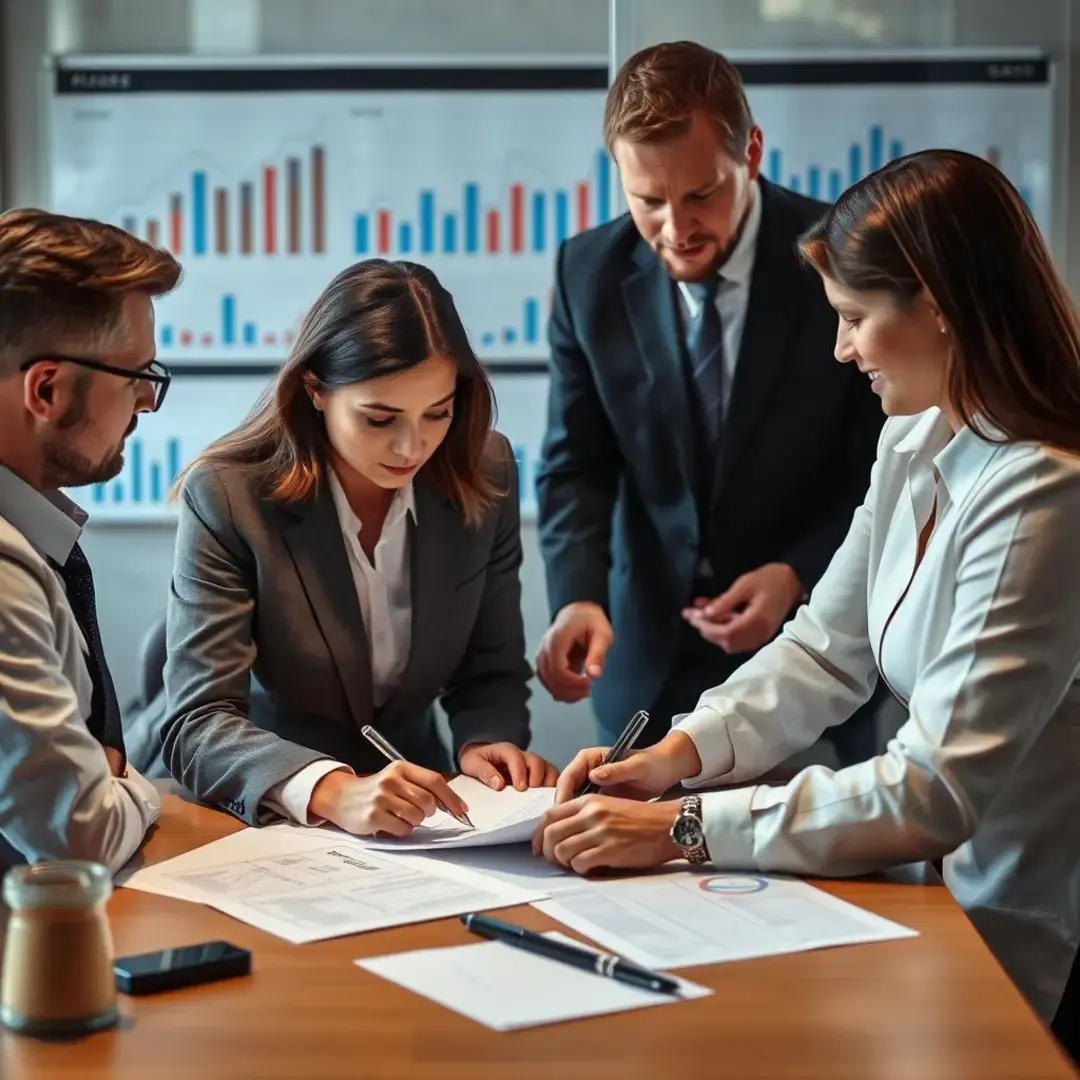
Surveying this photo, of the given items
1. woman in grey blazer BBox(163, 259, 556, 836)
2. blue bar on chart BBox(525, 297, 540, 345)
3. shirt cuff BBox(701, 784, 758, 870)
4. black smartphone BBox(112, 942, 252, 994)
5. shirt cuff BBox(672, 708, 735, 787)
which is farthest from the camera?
blue bar on chart BBox(525, 297, 540, 345)

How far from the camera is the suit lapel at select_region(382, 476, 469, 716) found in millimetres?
2193

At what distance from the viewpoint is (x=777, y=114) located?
13.0 ft

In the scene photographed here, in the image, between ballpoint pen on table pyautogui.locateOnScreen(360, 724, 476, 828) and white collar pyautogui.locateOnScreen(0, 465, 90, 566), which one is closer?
white collar pyautogui.locateOnScreen(0, 465, 90, 566)

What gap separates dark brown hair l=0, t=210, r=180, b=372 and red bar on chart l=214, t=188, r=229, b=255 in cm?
237

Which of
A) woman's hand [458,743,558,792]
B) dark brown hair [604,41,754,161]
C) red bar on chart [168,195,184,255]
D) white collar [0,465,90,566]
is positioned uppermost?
dark brown hair [604,41,754,161]

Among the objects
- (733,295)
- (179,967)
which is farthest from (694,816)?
(733,295)

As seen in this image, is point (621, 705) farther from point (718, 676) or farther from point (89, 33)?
point (89, 33)

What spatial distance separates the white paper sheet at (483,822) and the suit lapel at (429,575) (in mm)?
232

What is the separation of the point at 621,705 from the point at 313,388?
3.08 ft

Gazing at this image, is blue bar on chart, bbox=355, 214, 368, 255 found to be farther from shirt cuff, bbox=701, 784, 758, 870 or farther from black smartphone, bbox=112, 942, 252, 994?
black smartphone, bbox=112, 942, 252, 994

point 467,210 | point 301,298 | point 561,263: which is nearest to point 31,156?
point 301,298

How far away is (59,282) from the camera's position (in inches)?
65.7

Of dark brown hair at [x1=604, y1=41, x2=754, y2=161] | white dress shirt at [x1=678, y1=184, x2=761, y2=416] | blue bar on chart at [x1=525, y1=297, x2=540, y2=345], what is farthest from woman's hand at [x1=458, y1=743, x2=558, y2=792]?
blue bar on chart at [x1=525, y1=297, x2=540, y2=345]

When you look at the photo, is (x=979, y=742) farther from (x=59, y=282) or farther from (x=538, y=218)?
(x=538, y=218)
